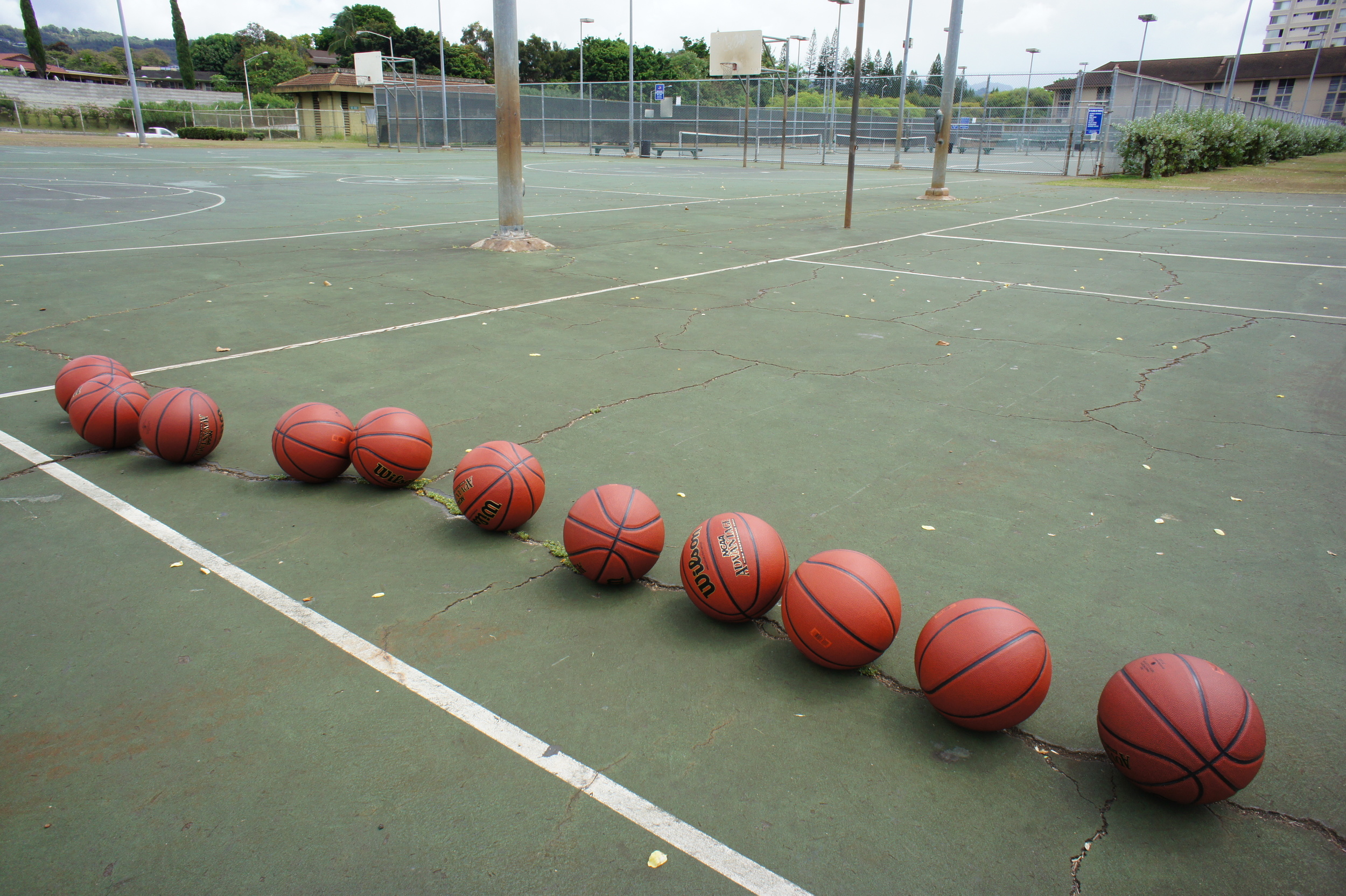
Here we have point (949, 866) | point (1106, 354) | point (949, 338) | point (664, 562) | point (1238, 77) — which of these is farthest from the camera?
point (1238, 77)

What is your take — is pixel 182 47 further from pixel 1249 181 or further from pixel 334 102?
pixel 1249 181

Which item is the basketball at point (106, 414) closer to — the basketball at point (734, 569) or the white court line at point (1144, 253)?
the basketball at point (734, 569)

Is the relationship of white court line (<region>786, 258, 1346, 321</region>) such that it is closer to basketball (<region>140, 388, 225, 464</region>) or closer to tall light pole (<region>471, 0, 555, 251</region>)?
tall light pole (<region>471, 0, 555, 251</region>)

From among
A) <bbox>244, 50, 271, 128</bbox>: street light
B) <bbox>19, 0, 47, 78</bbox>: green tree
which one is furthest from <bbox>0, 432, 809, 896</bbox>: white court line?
<bbox>19, 0, 47, 78</bbox>: green tree

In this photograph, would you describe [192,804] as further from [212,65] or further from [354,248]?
[212,65]

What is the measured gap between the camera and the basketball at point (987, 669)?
3029 millimetres

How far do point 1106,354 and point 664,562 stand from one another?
598 centimetres

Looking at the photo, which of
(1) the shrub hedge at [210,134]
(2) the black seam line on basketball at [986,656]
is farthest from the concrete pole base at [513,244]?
(1) the shrub hedge at [210,134]

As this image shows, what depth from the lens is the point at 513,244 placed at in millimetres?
13578

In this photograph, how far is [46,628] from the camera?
144 inches

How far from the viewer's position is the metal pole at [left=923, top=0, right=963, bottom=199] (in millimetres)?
20812

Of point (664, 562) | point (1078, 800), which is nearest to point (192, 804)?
point (664, 562)

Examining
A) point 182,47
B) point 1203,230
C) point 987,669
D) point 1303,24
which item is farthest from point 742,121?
point 1303,24

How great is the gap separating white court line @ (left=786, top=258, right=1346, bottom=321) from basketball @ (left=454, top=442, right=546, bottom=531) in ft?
29.8
